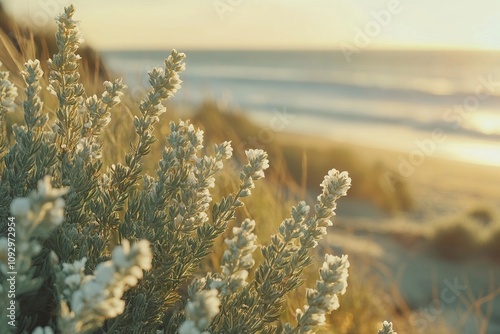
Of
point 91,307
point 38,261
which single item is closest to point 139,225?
point 38,261

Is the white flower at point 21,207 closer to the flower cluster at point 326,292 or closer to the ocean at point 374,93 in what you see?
the flower cluster at point 326,292

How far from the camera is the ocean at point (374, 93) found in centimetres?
1792

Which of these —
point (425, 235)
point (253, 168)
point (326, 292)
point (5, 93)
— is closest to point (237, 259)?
point (326, 292)

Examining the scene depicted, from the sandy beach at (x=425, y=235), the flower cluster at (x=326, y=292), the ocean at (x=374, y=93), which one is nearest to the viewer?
the flower cluster at (x=326, y=292)

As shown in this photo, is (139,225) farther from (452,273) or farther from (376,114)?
(376,114)

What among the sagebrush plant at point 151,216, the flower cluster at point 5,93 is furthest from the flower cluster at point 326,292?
the flower cluster at point 5,93

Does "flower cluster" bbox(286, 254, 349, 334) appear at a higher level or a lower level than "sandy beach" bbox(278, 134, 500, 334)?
higher

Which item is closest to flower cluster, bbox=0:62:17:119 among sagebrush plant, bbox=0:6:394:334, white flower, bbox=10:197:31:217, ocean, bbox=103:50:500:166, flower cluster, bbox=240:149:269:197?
sagebrush plant, bbox=0:6:394:334

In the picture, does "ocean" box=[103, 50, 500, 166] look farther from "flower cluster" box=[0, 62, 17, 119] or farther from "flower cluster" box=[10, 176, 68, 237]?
"flower cluster" box=[10, 176, 68, 237]

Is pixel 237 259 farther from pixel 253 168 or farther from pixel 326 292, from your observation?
pixel 253 168

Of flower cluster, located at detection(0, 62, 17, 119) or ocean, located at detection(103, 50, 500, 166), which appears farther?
ocean, located at detection(103, 50, 500, 166)

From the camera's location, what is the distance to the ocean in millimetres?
17922

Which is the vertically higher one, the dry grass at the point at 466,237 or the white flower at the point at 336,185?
the white flower at the point at 336,185

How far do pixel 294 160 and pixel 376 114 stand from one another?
734cm
